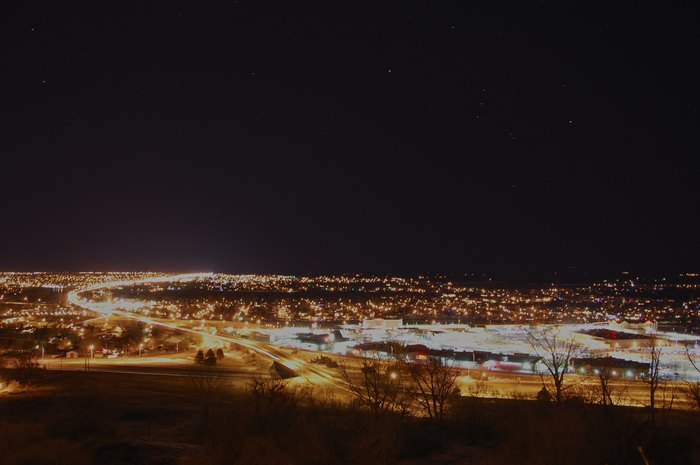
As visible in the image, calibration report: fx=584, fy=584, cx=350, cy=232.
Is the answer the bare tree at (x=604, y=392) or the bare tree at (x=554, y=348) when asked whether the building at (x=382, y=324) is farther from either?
the bare tree at (x=604, y=392)

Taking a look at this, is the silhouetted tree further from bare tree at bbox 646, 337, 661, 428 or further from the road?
bare tree at bbox 646, 337, 661, 428

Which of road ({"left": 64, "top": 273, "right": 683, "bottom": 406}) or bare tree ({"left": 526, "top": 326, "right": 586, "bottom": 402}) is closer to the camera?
road ({"left": 64, "top": 273, "right": 683, "bottom": 406})

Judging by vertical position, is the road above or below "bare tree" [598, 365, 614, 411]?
below

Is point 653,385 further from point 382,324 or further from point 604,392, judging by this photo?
point 382,324

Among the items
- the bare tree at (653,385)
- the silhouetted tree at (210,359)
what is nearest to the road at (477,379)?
→ the bare tree at (653,385)

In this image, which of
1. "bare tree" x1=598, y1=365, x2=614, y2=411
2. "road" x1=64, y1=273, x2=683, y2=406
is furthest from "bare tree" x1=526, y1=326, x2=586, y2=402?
"bare tree" x1=598, y1=365, x2=614, y2=411

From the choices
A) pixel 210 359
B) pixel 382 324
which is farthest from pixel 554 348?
pixel 382 324

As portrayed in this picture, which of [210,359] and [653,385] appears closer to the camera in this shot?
[653,385]

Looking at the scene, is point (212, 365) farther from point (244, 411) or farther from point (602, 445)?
point (602, 445)

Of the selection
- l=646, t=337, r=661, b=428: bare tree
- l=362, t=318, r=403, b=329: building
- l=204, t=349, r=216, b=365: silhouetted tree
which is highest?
l=646, t=337, r=661, b=428: bare tree

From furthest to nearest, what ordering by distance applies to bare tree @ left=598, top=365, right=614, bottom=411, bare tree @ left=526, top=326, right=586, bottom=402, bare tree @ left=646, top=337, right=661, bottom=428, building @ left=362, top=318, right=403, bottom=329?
building @ left=362, top=318, right=403, bottom=329 → bare tree @ left=526, top=326, right=586, bottom=402 → bare tree @ left=598, top=365, right=614, bottom=411 → bare tree @ left=646, top=337, right=661, bottom=428

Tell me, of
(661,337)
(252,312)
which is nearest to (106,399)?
(661,337)
